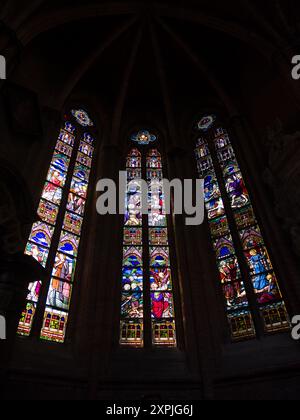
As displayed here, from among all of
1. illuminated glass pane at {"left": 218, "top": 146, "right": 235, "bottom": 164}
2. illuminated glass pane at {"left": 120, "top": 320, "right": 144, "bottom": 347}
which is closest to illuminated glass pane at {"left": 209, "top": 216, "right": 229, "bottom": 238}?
illuminated glass pane at {"left": 218, "top": 146, "right": 235, "bottom": 164}

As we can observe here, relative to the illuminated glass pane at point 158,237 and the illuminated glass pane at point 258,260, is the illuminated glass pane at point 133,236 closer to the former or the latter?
the illuminated glass pane at point 158,237

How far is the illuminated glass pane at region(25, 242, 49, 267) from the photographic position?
692cm

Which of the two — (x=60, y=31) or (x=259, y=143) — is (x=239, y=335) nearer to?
(x=259, y=143)

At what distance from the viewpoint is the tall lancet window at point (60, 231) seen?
6.48 metres

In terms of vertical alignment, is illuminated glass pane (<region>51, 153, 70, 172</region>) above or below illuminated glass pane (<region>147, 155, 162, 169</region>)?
below

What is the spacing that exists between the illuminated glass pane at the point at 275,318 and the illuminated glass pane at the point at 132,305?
245cm

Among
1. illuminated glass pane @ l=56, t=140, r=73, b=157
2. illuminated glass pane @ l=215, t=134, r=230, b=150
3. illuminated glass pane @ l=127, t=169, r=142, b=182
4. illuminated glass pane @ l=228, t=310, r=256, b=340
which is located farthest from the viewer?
illuminated glass pane @ l=215, t=134, r=230, b=150

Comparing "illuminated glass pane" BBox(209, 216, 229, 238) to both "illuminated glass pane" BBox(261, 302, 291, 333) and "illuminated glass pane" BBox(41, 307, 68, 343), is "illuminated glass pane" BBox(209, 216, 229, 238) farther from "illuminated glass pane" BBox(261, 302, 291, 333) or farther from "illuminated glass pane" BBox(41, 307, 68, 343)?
"illuminated glass pane" BBox(41, 307, 68, 343)

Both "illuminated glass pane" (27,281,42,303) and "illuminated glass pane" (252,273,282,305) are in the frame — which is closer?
"illuminated glass pane" (27,281,42,303)

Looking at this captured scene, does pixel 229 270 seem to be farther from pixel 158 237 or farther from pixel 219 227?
pixel 158 237

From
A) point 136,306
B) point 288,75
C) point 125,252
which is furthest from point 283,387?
point 288,75

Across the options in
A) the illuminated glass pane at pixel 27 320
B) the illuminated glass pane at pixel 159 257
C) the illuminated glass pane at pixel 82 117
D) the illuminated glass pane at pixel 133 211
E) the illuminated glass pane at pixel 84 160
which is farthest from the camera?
the illuminated glass pane at pixel 82 117

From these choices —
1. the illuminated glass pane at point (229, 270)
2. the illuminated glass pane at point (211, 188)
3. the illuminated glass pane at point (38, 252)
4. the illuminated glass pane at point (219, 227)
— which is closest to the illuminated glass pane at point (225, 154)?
the illuminated glass pane at point (211, 188)

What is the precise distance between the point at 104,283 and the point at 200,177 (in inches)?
166
